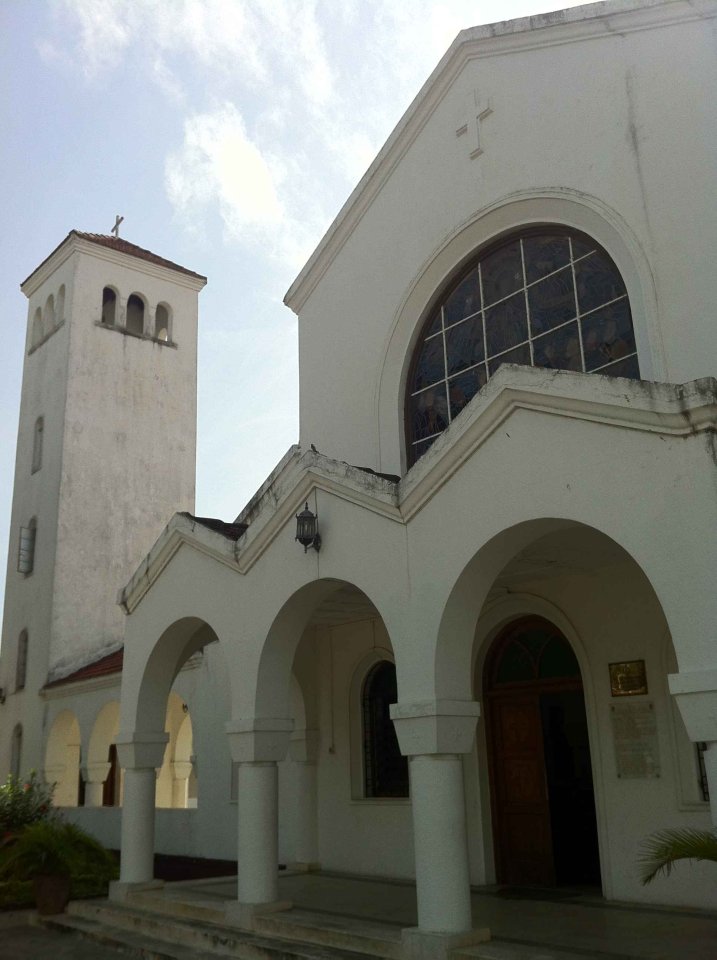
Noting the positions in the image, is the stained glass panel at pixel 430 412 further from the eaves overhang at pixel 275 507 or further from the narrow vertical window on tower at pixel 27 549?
the narrow vertical window on tower at pixel 27 549

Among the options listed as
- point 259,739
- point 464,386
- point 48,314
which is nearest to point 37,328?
point 48,314

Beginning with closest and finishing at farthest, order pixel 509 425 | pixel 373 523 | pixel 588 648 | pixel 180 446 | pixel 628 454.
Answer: pixel 628 454
pixel 509 425
pixel 373 523
pixel 588 648
pixel 180 446

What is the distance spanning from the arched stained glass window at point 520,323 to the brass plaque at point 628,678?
113 inches

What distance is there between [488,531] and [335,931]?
363cm

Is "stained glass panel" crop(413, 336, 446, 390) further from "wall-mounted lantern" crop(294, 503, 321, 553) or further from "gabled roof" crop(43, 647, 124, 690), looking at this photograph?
"gabled roof" crop(43, 647, 124, 690)

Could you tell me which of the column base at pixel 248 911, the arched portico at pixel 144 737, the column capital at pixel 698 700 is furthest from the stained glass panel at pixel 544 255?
the column base at pixel 248 911

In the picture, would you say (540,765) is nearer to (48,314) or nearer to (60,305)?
(60,305)

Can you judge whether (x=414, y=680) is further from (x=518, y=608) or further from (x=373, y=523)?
(x=518, y=608)

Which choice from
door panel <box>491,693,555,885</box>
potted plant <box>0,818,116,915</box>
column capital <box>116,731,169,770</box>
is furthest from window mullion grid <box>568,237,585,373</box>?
potted plant <box>0,818,116,915</box>

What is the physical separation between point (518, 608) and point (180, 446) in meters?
17.1

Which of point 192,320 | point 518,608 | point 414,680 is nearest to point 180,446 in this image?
point 192,320

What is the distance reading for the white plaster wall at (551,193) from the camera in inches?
347

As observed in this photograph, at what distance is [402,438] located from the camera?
1178cm

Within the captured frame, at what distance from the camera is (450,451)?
7406 millimetres
